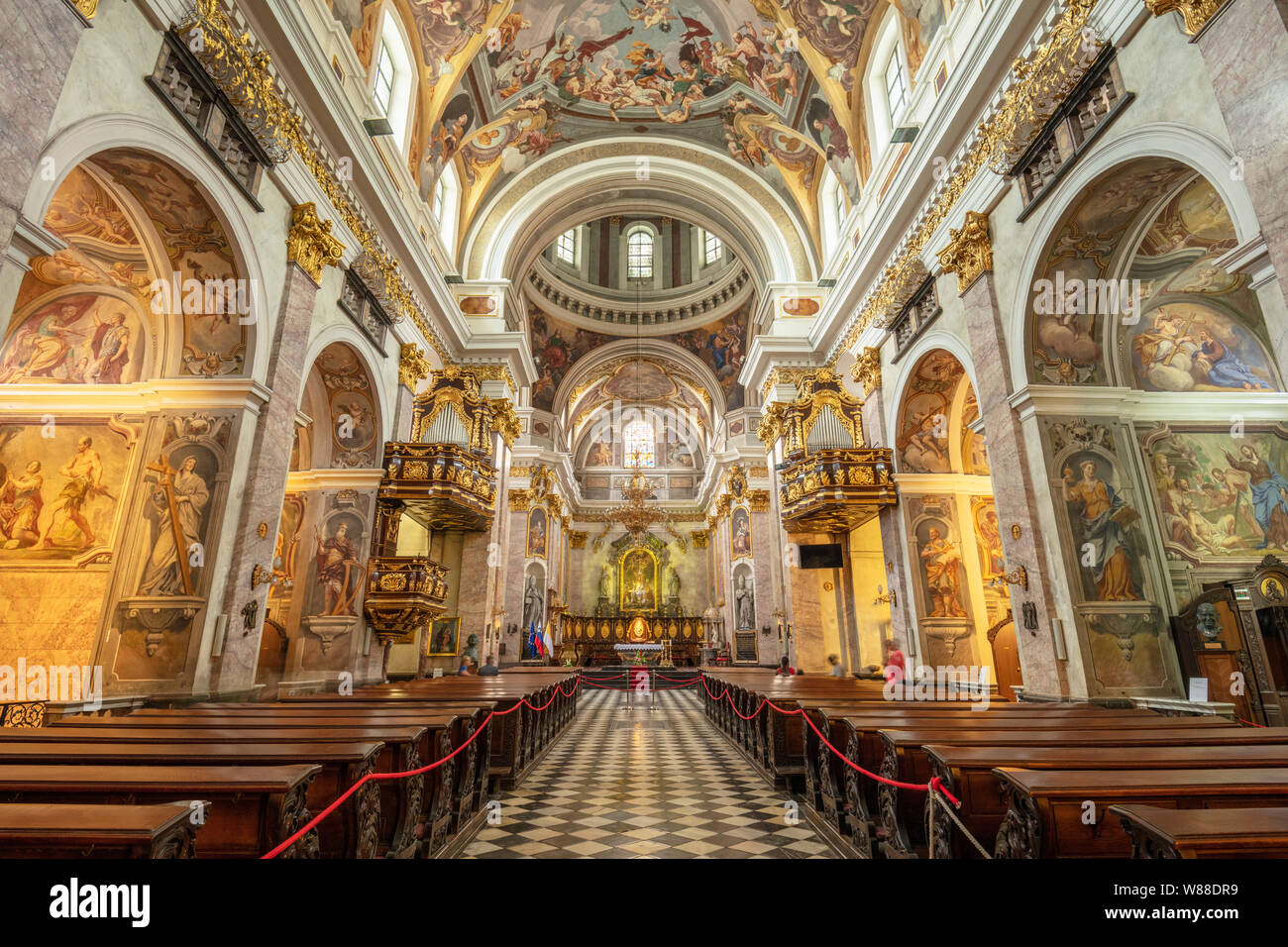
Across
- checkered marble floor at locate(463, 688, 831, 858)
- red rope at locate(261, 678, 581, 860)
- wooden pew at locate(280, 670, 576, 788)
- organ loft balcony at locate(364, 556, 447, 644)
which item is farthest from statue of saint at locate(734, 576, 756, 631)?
organ loft balcony at locate(364, 556, 447, 644)

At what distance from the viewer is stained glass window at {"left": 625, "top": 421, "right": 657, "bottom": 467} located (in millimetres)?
32750

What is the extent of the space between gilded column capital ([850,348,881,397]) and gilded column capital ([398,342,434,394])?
7815 millimetres

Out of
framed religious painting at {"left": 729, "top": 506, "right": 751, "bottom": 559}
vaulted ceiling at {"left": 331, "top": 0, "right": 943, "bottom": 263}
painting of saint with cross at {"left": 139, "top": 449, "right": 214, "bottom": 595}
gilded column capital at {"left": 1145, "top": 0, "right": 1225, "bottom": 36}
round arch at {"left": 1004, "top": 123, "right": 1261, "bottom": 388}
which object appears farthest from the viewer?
framed religious painting at {"left": 729, "top": 506, "right": 751, "bottom": 559}

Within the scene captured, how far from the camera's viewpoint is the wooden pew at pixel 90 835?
59.5 inches

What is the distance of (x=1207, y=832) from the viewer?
156 centimetres

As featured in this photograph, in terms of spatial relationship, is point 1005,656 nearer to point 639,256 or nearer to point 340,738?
point 340,738

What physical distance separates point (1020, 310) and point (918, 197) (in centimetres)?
317

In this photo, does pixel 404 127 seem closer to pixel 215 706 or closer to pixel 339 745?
pixel 215 706

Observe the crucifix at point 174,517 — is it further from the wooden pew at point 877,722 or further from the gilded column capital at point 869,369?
the gilded column capital at point 869,369

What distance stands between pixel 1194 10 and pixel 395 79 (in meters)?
10.4

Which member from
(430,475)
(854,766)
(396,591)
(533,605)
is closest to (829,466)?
(430,475)

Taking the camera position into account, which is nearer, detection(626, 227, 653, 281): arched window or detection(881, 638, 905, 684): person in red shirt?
detection(881, 638, 905, 684): person in red shirt

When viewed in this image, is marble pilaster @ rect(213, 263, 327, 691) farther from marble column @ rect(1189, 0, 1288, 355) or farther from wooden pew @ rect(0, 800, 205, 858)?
marble column @ rect(1189, 0, 1288, 355)
